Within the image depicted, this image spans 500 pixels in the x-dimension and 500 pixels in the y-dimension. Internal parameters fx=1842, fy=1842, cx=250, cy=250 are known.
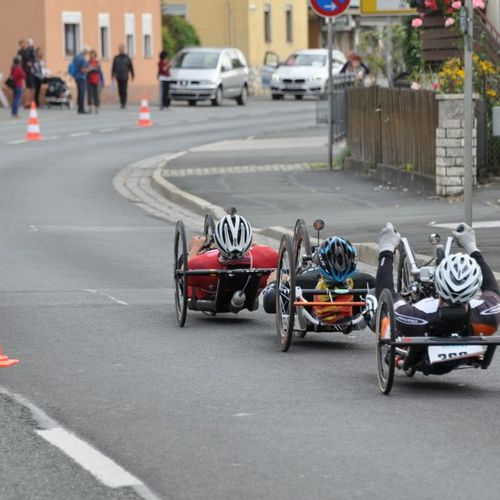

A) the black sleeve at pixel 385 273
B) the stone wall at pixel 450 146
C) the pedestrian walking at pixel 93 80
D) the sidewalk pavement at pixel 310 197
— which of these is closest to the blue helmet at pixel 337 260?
the black sleeve at pixel 385 273

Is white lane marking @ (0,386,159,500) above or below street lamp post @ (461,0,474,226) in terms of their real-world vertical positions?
below

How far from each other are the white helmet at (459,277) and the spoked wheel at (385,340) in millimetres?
291

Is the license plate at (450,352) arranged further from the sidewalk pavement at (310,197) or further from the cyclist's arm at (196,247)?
the sidewalk pavement at (310,197)

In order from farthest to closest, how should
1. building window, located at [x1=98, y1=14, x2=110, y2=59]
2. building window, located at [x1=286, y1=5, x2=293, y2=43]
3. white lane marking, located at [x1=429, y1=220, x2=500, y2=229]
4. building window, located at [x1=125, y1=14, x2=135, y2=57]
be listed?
building window, located at [x1=286, y1=5, x2=293, y2=43], building window, located at [x1=125, y1=14, x2=135, y2=57], building window, located at [x1=98, y1=14, x2=110, y2=59], white lane marking, located at [x1=429, y1=220, x2=500, y2=229]

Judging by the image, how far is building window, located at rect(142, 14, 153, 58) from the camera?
236ft

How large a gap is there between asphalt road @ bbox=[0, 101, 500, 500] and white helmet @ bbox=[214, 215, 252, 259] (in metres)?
0.56

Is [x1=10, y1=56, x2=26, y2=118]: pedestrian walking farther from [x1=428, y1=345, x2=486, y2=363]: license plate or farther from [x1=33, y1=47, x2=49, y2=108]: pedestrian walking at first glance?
[x1=428, y1=345, x2=486, y2=363]: license plate

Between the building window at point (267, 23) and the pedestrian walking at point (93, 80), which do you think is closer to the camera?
the pedestrian walking at point (93, 80)

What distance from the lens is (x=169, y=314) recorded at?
527 inches

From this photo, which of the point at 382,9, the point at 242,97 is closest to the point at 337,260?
the point at 382,9

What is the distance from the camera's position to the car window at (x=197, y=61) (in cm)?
5944

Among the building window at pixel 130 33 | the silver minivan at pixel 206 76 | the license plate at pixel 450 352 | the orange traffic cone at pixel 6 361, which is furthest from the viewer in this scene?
the building window at pixel 130 33

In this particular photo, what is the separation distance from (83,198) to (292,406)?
17.0 metres

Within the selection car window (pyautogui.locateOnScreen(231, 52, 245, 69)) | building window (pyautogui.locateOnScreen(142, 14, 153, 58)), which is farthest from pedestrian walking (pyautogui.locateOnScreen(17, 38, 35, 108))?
building window (pyautogui.locateOnScreen(142, 14, 153, 58))
